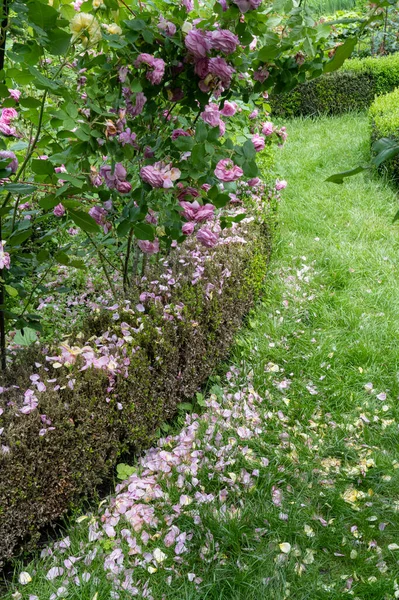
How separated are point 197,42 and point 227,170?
0.41 m

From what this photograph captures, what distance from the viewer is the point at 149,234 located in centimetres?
202

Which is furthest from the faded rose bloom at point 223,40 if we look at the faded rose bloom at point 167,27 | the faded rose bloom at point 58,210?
the faded rose bloom at point 58,210

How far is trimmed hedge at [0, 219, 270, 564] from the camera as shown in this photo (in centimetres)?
201

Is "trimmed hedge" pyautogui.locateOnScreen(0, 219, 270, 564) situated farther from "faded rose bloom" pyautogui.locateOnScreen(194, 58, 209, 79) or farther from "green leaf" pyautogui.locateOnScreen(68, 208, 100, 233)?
"faded rose bloom" pyautogui.locateOnScreen(194, 58, 209, 79)

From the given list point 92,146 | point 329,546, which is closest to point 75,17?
point 92,146

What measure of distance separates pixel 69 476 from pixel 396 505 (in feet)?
4.38

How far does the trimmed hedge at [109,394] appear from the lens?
201 cm

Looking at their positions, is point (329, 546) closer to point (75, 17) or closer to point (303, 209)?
point (75, 17)

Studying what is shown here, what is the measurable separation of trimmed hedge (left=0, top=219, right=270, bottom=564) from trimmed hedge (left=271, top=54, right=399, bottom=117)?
6.46 metres

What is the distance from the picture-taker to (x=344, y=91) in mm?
9289

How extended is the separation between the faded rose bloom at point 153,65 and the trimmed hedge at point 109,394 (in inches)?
43.6

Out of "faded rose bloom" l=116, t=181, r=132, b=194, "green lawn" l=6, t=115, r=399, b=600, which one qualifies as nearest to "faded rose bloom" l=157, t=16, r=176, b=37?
"faded rose bloom" l=116, t=181, r=132, b=194

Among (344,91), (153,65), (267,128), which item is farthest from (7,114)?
(344,91)

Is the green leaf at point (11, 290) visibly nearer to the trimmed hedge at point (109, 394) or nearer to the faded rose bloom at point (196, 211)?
the trimmed hedge at point (109, 394)
